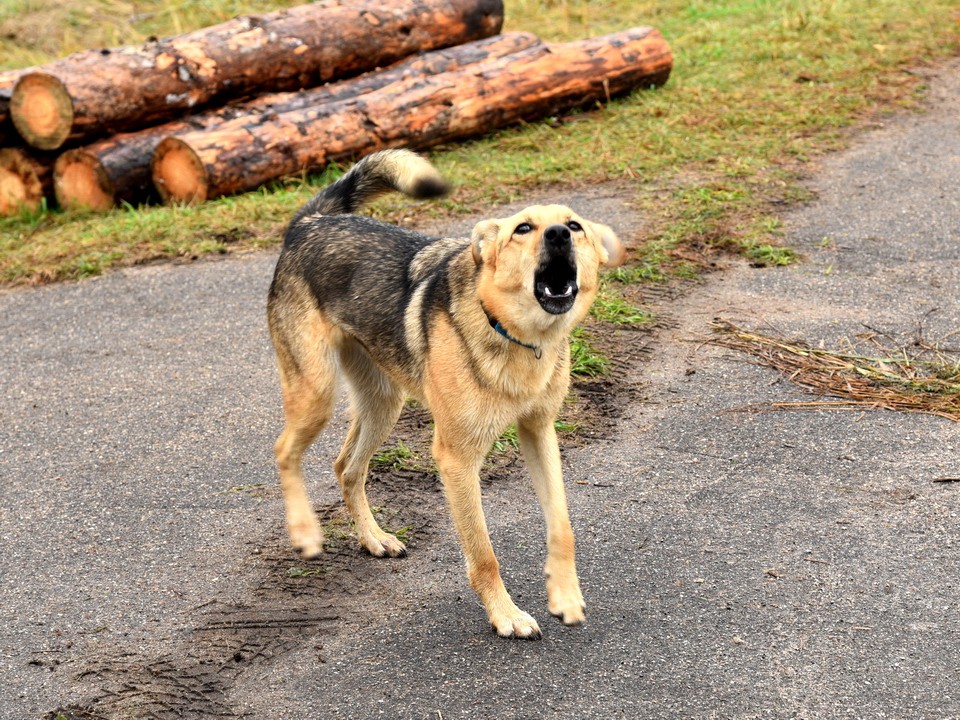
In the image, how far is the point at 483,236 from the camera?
157 inches

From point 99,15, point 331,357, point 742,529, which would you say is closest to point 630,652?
point 742,529

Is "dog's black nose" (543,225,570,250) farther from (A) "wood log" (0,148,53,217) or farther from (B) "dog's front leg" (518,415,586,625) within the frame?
(A) "wood log" (0,148,53,217)

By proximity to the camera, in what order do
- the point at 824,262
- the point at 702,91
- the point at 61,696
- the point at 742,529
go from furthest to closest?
the point at 702,91 → the point at 824,262 → the point at 742,529 → the point at 61,696

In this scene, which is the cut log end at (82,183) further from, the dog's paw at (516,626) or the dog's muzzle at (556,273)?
the dog's paw at (516,626)

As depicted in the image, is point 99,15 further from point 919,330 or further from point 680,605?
point 680,605

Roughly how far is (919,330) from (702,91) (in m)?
5.53

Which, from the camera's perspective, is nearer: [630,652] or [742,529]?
[630,652]

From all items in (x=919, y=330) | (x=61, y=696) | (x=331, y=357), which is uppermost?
(x=331, y=357)

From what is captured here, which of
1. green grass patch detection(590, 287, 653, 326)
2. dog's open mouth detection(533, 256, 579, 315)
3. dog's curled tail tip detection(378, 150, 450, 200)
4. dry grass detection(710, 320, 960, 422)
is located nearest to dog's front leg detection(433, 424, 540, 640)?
dog's open mouth detection(533, 256, 579, 315)

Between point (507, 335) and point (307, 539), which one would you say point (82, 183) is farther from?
point (507, 335)

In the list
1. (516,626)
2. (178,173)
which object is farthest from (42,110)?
(516,626)

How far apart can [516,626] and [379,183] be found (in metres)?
2.05

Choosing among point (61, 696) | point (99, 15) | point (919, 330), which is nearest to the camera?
point (61, 696)

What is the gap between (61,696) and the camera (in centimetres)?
379
